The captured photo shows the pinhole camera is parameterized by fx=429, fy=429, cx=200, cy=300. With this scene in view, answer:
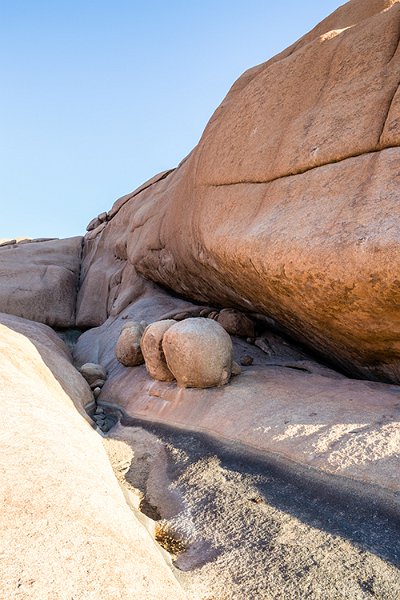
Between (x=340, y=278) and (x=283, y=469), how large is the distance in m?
1.60

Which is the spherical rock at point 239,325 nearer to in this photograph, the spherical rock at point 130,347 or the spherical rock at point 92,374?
the spherical rock at point 130,347

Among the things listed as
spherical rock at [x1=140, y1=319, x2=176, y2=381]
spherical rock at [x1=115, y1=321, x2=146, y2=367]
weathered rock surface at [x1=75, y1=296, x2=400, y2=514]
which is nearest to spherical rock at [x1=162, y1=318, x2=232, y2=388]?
weathered rock surface at [x1=75, y1=296, x2=400, y2=514]

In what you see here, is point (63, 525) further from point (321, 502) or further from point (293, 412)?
point (293, 412)

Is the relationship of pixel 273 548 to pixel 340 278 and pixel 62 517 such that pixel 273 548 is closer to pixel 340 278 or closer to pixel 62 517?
pixel 62 517

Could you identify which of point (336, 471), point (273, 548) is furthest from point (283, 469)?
point (273, 548)

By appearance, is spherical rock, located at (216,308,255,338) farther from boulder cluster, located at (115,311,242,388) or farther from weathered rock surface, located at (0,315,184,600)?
weathered rock surface, located at (0,315,184,600)

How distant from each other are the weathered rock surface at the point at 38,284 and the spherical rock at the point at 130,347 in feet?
19.2

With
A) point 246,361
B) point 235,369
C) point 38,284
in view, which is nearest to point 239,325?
point 246,361

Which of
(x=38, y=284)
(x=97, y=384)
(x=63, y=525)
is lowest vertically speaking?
(x=97, y=384)

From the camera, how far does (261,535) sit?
2252mm

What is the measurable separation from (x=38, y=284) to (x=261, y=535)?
10.9 metres

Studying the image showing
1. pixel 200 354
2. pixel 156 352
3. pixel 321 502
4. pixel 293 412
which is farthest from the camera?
pixel 156 352

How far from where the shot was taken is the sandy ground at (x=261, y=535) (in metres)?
1.84

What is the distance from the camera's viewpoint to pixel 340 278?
3.57 m
